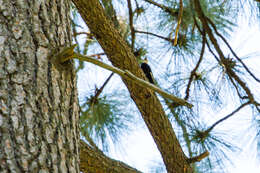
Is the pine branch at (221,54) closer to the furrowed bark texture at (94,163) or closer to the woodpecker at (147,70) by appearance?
the woodpecker at (147,70)

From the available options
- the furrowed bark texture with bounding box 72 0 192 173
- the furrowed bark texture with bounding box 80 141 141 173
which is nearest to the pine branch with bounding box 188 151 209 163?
the furrowed bark texture with bounding box 72 0 192 173

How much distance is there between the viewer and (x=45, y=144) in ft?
1.99

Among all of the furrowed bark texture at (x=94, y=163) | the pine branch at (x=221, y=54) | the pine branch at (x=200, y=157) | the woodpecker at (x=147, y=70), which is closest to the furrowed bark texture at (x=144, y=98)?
the pine branch at (x=200, y=157)

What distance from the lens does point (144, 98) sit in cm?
128

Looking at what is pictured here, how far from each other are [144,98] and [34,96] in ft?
2.25

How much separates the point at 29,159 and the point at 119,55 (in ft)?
2.42

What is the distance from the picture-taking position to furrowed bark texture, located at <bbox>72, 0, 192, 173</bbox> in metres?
1.25

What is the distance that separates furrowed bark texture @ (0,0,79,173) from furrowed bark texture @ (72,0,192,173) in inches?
19.3

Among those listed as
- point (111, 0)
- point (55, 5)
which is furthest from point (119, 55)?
point (111, 0)

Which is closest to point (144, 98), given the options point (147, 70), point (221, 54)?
point (221, 54)

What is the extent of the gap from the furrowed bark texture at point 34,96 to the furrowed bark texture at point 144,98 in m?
0.49

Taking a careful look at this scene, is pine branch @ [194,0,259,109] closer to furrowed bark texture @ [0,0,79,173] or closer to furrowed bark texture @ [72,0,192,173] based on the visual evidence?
furrowed bark texture @ [72,0,192,173]

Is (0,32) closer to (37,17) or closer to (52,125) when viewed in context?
(37,17)

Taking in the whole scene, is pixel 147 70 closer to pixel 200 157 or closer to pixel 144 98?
pixel 144 98
